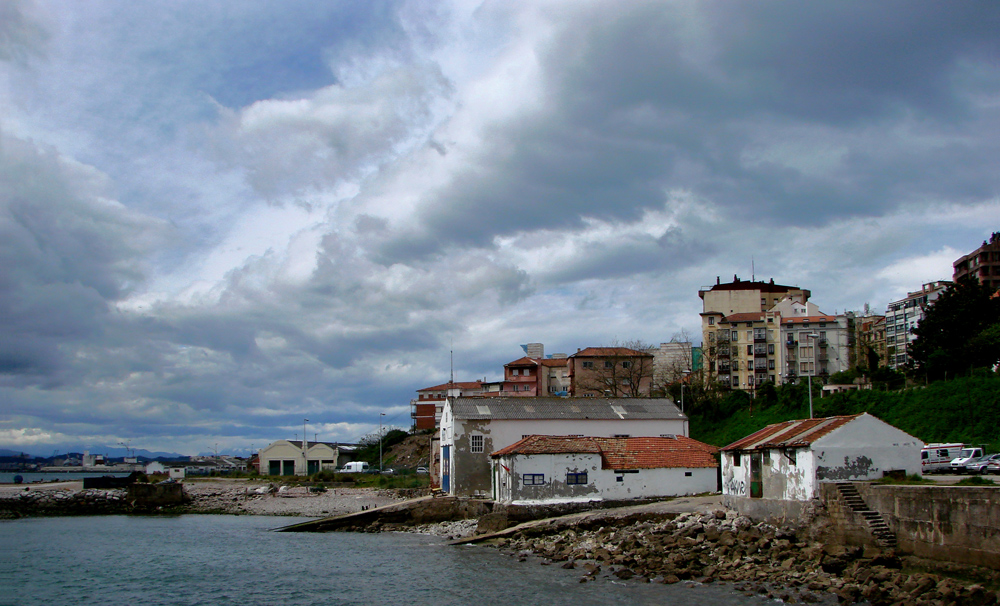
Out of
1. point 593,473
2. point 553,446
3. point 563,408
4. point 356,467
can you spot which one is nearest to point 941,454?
point 593,473

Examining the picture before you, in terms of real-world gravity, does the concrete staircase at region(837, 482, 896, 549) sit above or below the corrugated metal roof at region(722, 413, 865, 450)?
below

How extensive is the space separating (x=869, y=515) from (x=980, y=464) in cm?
1629

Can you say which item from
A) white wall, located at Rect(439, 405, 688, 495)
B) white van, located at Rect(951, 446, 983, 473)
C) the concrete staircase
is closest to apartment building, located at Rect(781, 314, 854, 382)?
white wall, located at Rect(439, 405, 688, 495)

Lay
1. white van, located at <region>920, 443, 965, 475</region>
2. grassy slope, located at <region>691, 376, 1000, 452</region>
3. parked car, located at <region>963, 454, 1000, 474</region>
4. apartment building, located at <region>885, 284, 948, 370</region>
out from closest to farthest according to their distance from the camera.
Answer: parked car, located at <region>963, 454, 1000, 474</region>
white van, located at <region>920, 443, 965, 475</region>
grassy slope, located at <region>691, 376, 1000, 452</region>
apartment building, located at <region>885, 284, 948, 370</region>

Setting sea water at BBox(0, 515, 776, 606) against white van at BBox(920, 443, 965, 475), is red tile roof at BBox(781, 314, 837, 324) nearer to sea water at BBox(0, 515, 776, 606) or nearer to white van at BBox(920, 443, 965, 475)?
white van at BBox(920, 443, 965, 475)

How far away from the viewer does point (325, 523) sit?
50719 mm

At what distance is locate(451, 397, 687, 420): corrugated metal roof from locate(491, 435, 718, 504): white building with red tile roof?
29.1ft

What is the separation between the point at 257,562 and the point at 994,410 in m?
45.3

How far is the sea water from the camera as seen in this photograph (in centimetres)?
2755

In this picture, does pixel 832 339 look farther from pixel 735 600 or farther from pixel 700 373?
pixel 735 600

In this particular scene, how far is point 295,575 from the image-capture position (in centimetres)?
3431

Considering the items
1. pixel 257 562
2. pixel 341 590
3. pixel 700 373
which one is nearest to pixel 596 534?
pixel 341 590

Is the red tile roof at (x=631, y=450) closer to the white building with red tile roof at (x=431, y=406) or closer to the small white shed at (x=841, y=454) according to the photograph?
the small white shed at (x=841, y=454)

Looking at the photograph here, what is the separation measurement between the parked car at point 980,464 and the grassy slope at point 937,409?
6.91m
